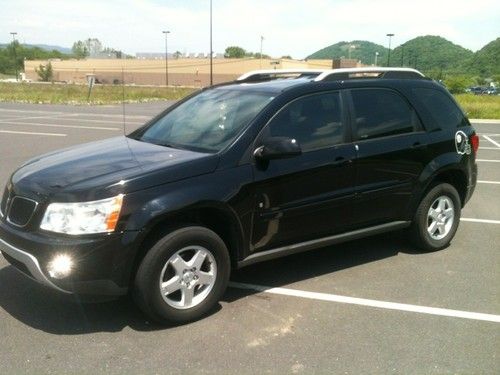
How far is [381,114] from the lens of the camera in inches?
197

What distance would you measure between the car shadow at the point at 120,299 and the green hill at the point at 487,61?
378ft

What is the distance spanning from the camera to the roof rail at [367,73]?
15.7 feet

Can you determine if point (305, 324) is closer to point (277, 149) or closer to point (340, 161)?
point (277, 149)

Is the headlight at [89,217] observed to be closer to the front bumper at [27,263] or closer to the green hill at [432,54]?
the front bumper at [27,263]

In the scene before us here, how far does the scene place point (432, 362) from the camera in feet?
11.0

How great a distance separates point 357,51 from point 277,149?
168204 millimetres

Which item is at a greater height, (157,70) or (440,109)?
(157,70)

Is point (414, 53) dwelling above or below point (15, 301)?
above

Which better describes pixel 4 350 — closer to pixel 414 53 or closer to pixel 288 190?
pixel 288 190

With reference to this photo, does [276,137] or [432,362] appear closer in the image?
[432,362]

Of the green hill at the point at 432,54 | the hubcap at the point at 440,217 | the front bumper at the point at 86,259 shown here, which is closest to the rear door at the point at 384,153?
the hubcap at the point at 440,217

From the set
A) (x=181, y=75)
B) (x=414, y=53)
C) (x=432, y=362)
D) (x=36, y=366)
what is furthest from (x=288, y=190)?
(x=414, y=53)

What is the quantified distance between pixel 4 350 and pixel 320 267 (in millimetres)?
2730

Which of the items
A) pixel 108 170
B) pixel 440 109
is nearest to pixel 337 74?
pixel 440 109
